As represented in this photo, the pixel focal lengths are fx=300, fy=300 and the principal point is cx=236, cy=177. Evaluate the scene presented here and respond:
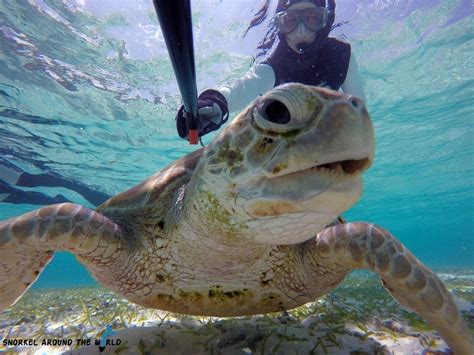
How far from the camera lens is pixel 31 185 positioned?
57.1ft

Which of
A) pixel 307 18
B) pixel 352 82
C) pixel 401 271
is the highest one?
pixel 307 18

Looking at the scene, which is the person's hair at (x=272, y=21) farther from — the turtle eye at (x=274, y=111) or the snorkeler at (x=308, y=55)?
the turtle eye at (x=274, y=111)

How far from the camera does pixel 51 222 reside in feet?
7.28

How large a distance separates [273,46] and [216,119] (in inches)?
258

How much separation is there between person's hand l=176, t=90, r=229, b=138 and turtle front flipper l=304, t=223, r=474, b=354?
74.7 inches

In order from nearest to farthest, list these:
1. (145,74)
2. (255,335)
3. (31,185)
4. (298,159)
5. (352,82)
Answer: (298,159)
(255,335)
(352,82)
(145,74)
(31,185)

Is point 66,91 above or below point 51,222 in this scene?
above

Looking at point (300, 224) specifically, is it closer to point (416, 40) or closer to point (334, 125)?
point (334, 125)

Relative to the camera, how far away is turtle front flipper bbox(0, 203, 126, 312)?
2.19m

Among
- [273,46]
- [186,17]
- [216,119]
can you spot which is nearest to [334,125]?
[186,17]

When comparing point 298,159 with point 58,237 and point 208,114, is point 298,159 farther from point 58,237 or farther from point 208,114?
point 208,114

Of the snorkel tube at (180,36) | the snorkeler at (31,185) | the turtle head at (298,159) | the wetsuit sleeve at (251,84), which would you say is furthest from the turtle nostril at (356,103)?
the snorkeler at (31,185)

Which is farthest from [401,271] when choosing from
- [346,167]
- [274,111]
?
[274,111]

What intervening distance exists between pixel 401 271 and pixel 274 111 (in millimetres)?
1509
